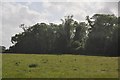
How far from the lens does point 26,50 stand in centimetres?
12794

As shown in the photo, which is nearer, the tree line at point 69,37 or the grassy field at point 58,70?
the grassy field at point 58,70

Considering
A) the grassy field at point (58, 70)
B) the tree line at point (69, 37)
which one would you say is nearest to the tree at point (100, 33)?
the tree line at point (69, 37)

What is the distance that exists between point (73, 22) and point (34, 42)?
19093 millimetres

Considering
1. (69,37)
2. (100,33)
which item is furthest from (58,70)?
(69,37)

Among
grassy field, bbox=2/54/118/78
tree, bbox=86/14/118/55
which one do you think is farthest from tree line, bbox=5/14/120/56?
grassy field, bbox=2/54/118/78

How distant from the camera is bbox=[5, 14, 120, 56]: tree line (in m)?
110

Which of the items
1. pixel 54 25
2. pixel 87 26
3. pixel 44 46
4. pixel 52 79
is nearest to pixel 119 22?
pixel 87 26

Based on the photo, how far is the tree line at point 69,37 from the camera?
11025 cm

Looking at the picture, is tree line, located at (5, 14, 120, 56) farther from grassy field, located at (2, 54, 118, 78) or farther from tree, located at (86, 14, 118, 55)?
grassy field, located at (2, 54, 118, 78)

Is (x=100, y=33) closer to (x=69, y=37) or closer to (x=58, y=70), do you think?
(x=69, y=37)

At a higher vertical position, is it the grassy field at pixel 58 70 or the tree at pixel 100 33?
the tree at pixel 100 33

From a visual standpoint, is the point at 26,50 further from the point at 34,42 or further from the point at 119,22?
the point at 119,22

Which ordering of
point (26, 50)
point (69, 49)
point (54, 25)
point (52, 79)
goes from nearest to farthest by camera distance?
point (52, 79)
point (69, 49)
point (26, 50)
point (54, 25)

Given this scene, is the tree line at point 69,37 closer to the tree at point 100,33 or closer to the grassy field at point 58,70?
the tree at point 100,33
